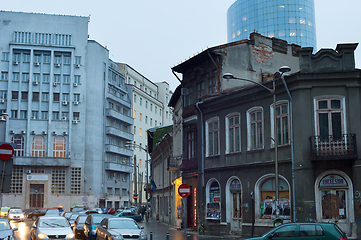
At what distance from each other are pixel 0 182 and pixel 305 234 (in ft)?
33.6

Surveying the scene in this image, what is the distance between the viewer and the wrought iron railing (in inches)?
842

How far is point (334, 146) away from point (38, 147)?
5676 cm

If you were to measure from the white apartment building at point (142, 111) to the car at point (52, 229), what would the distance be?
7008 centimetres

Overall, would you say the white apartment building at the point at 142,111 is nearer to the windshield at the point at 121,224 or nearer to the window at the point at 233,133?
the window at the point at 233,133

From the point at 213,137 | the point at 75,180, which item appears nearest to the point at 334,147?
the point at 213,137

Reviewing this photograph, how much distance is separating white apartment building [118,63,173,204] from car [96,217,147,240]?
7076 centimetres

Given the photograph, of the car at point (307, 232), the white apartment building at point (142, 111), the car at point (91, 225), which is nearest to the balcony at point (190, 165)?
the car at point (91, 225)

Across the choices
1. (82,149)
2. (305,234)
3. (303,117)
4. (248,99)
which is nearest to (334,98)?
(303,117)

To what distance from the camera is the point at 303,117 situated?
2252cm

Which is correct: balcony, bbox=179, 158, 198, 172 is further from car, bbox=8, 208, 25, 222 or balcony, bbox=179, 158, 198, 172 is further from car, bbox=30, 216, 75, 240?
car, bbox=8, 208, 25, 222

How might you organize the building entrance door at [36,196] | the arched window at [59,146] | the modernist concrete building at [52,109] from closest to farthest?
the building entrance door at [36,196] < the modernist concrete building at [52,109] < the arched window at [59,146]

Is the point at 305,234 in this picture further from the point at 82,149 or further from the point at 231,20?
the point at 231,20

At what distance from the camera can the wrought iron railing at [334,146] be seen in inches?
842

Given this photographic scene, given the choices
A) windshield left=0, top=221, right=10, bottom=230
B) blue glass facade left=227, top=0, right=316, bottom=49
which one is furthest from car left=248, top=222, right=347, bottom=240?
blue glass facade left=227, top=0, right=316, bottom=49
